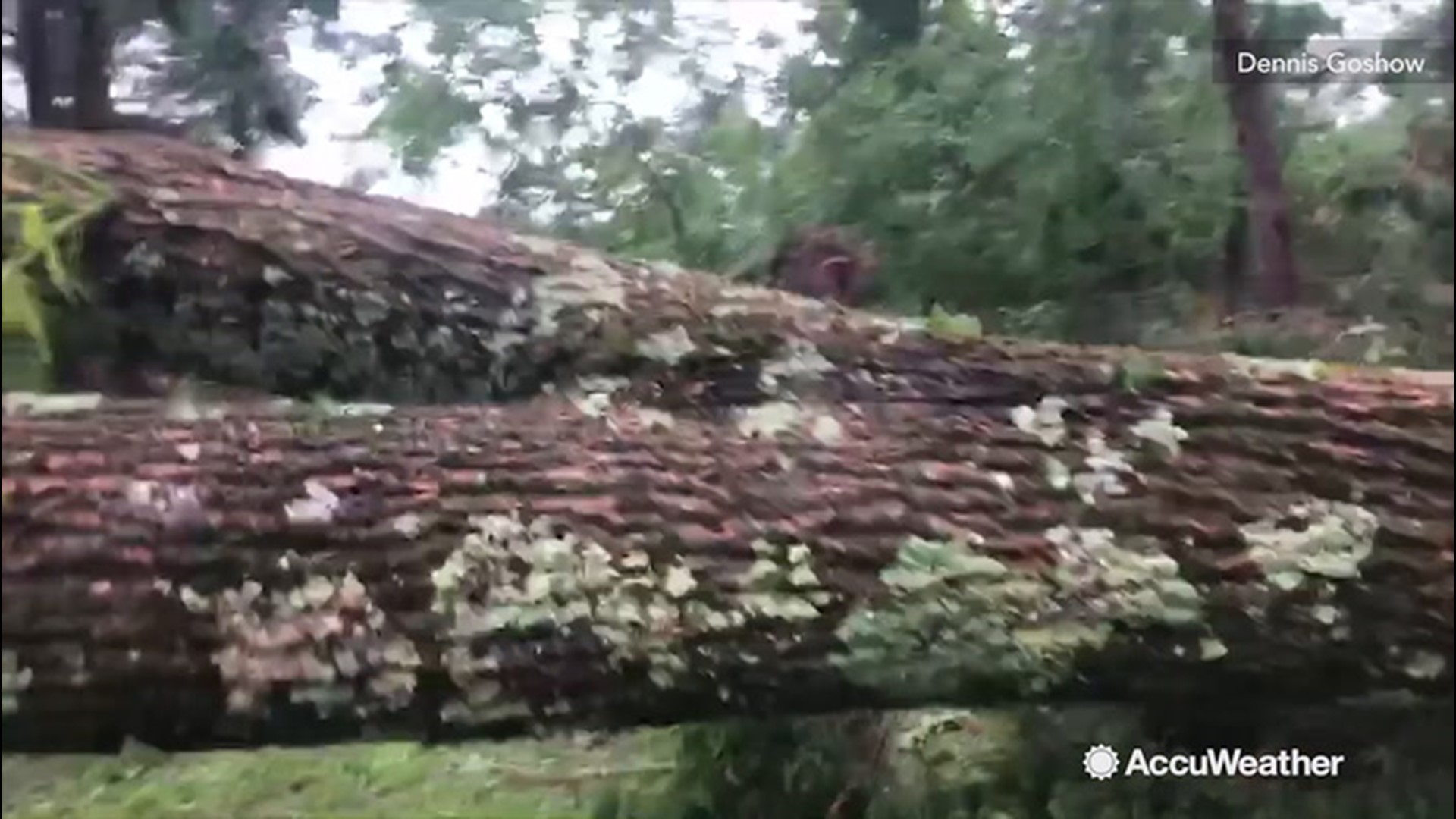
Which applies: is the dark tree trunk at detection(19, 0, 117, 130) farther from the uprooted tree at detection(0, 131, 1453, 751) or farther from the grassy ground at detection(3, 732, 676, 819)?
the grassy ground at detection(3, 732, 676, 819)

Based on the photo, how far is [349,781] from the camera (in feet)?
4.15

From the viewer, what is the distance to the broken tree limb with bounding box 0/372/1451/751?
3.68 feet

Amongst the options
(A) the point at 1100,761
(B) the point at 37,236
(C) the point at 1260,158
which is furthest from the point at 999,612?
(B) the point at 37,236

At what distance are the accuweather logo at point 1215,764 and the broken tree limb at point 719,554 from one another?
7 cm

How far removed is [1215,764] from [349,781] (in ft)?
2.49

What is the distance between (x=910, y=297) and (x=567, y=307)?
0.30 m

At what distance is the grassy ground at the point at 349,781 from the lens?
1.20m

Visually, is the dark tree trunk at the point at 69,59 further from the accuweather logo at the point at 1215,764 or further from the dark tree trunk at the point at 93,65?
the accuweather logo at the point at 1215,764

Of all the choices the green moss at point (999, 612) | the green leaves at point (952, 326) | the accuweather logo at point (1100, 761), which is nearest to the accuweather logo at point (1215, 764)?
the accuweather logo at point (1100, 761)

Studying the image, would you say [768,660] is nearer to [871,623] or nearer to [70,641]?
[871,623]

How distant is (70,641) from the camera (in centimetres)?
110

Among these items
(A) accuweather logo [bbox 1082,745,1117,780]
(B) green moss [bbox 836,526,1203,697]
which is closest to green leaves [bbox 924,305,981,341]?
(B) green moss [bbox 836,526,1203,697]

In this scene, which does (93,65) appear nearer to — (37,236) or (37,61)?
(37,61)

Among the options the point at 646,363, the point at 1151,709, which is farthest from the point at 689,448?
the point at 1151,709
